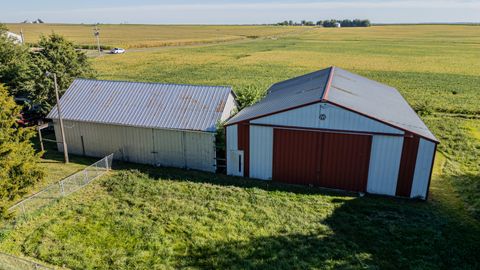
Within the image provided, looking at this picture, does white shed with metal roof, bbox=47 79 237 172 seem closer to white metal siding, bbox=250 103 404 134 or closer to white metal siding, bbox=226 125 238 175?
white metal siding, bbox=226 125 238 175

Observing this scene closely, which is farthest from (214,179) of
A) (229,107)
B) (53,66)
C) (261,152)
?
(53,66)

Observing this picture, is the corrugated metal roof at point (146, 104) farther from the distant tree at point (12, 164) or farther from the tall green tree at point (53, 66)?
the distant tree at point (12, 164)

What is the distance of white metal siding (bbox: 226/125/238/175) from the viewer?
1895 cm

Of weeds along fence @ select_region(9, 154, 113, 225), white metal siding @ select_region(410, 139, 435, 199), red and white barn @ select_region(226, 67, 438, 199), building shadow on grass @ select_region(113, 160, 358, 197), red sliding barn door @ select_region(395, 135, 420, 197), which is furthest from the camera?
building shadow on grass @ select_region(113, 160, 358, 197)

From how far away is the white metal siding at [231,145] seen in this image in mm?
18953

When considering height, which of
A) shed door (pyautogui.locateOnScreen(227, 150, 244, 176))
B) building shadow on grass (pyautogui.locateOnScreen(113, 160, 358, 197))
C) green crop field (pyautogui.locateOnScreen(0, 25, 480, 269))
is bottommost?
building shadow on grass (pyautogui.locateOnScreen(113, 160, 358, 197))

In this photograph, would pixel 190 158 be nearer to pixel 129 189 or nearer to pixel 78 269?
pixel 129 189

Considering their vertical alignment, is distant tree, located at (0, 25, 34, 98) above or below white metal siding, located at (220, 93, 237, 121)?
above

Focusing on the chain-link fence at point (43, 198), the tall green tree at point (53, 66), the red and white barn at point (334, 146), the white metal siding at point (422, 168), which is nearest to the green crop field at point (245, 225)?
the chain-link fence at point (43, 198)

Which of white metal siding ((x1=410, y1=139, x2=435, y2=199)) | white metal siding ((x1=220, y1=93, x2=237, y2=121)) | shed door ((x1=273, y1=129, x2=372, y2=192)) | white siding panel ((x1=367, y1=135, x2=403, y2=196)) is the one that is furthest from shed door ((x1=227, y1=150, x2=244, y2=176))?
white metal siding ((x1=410, y1=139, x2=435, y2=199))

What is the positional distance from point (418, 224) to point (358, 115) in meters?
5.38

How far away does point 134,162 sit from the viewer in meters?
21.6

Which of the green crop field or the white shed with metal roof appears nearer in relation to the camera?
the green crop field

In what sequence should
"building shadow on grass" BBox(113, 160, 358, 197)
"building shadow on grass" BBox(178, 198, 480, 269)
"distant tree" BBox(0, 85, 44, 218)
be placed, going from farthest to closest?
"building shadow on grass" BBox(113, 160, 358, 197) < "distant tree" BBox(0, 85, 44, 218) < "building shadow on grass" BBox(178, 198, 480, 269)
